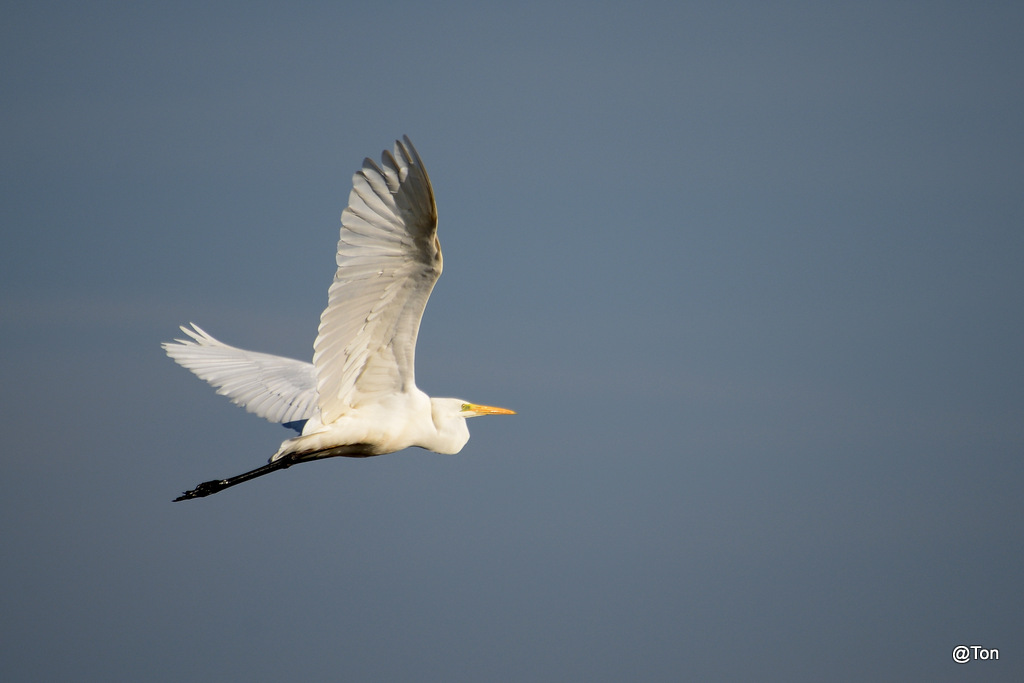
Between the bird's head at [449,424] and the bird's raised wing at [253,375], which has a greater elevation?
the bird's raised wing at [253,375]

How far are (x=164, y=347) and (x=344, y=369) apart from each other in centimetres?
573

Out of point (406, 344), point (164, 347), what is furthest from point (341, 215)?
point (164, 347)

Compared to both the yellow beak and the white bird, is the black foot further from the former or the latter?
the yellow beak

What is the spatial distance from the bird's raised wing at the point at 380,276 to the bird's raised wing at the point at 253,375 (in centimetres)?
357

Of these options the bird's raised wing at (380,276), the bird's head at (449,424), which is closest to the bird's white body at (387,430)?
the bird's head at (449,424)

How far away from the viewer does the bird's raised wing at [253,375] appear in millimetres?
14719

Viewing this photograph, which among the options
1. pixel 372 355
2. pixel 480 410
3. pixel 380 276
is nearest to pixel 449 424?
pixel 480 410

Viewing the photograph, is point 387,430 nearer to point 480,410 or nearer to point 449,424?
point 449,424

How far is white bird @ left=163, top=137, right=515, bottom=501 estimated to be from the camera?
934cm

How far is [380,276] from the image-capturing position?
388 inches

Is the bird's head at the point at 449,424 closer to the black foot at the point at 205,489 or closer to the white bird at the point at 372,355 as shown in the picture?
the white bird at the point at 372,355

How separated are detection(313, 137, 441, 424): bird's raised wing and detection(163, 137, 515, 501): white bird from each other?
1 cm

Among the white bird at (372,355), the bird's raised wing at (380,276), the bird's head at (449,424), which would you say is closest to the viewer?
the bird's raised wing at (380,276)

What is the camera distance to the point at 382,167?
913cm
